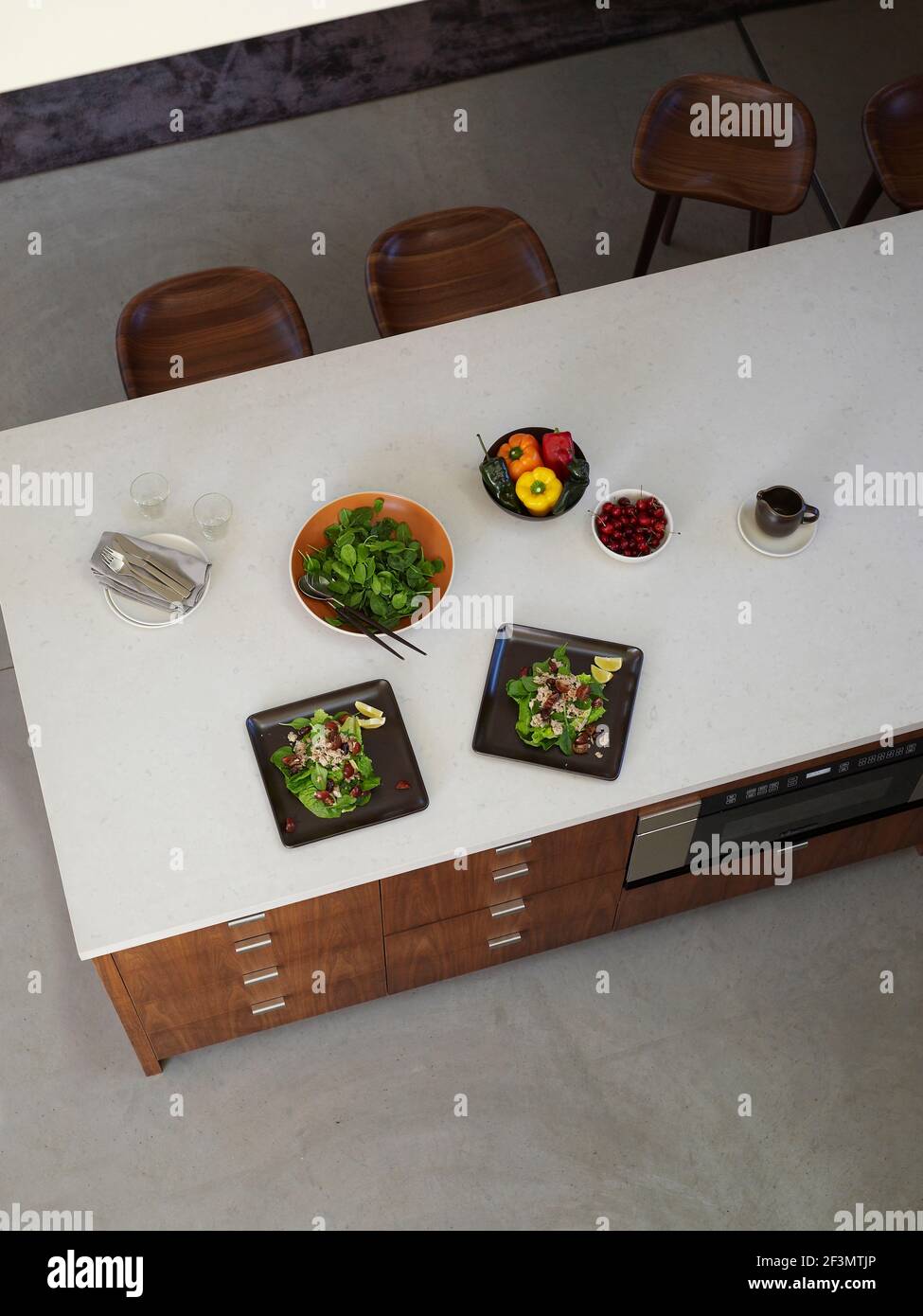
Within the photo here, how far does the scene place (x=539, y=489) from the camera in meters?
2.31

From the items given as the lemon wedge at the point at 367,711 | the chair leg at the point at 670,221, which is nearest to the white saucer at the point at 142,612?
the lemon wedge at the point at 367,711

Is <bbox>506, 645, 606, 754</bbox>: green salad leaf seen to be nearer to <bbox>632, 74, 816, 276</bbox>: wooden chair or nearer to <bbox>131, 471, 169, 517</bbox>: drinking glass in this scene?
<bbox>131, 471, 169, 517</bbox>: drinking glass

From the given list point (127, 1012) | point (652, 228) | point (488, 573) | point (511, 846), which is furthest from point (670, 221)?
point (127, 1012)

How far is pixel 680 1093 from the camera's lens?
2777 mm

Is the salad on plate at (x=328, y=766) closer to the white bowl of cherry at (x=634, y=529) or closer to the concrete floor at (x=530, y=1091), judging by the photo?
the white bowl of cherry at (x=634, y=529)

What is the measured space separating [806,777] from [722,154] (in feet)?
5.29

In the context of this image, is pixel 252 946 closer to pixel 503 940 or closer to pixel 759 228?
pixel 503 940

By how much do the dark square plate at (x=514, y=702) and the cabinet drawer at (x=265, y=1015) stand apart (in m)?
0.61

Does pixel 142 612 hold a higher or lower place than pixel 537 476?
lower

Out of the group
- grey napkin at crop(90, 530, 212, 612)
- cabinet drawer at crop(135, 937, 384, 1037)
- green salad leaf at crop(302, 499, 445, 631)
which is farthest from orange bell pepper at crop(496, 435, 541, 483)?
cabinet drawer at crop(135, 937, 384, 1037)

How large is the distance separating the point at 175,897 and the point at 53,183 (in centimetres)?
280

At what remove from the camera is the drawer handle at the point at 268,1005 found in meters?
2.54
